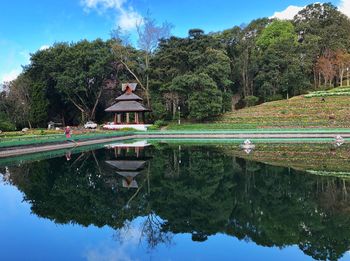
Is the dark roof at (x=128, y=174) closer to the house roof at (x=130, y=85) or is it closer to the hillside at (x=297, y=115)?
the hillside at (x=297, y=115)

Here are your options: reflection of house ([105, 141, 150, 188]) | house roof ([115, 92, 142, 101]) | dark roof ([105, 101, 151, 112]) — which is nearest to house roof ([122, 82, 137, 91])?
house roof ([115, 92, 142, 101])

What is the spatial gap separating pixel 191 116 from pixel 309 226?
3616 cm

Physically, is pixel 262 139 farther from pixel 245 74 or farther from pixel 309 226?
pixel 245 74

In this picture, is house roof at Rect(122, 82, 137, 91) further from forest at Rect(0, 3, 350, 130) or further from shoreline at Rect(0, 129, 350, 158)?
shoreline at Rect(0, 129, 350, 158)

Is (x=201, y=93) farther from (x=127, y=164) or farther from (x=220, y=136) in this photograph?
(x=127, y=164)

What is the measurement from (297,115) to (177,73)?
1541 cm

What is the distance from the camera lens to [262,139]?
31.3 meters

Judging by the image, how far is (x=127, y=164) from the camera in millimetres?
18203

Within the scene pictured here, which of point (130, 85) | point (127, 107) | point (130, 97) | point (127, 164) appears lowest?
point (127, 164)

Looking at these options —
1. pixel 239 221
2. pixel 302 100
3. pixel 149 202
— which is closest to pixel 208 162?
pixel 149 202

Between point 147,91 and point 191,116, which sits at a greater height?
point 147,91

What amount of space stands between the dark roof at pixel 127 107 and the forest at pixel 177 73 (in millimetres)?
1870

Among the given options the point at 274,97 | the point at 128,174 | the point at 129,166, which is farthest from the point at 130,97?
the point at 128,174

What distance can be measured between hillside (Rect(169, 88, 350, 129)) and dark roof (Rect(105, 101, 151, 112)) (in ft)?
16.8
